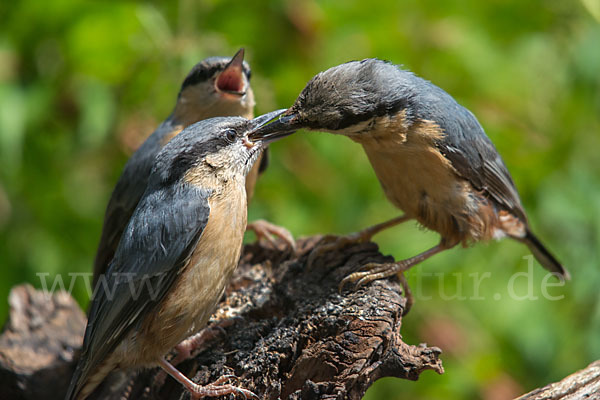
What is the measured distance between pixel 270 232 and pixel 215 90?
2.74 ft

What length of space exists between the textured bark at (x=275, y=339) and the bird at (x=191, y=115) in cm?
38

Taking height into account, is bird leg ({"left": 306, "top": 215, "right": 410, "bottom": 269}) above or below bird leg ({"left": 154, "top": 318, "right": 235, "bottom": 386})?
above

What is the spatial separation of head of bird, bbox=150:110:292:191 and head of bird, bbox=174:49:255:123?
0.55m

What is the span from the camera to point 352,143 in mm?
4215

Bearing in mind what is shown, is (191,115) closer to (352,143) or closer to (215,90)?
(215,90)

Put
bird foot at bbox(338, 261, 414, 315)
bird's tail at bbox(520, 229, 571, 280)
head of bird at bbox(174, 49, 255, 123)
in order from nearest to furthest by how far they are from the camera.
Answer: bird foot at bbox(338, 261, 414, 315)
head of bird at bbox(174, 49, 255, 123)
bird's tail at bbox(520, 229, 571, 280)

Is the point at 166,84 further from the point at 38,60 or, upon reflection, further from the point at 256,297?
the point at 256,297

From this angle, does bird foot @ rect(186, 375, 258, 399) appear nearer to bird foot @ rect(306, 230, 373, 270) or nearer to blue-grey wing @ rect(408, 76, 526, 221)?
bird foot @ rect(306, 230, 373, 270)

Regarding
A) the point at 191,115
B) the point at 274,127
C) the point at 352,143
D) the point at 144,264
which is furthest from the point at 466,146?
the point at 144,264

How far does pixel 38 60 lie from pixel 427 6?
8.00 ft

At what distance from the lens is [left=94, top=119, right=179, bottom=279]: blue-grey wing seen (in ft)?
11.1

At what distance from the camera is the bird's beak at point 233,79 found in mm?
3549

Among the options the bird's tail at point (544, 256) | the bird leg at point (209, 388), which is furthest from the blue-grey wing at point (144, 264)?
the bird's tail at point (544, 256)

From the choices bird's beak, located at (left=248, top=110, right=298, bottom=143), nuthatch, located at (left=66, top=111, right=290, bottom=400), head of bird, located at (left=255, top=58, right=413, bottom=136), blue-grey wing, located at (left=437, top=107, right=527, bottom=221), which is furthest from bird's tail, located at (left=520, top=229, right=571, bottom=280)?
nuthatch, located at (left=66, top=111, right=290, bottom=400)
